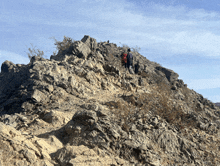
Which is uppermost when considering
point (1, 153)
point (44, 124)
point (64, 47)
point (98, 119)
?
point (64, 47)

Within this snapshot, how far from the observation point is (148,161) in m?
6.98

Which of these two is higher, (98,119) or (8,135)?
(98,119)

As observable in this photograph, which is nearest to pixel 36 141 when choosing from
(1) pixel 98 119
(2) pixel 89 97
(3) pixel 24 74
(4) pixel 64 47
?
(1) pixel 98 119

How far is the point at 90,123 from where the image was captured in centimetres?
750

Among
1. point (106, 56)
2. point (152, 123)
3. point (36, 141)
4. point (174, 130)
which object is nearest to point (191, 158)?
point (174, 130)

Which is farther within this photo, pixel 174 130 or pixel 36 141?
pixel 174 130

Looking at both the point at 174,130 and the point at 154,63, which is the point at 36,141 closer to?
the point at 174,130

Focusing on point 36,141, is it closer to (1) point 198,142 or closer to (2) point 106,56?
(1) point 198,142

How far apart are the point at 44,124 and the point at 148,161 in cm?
489

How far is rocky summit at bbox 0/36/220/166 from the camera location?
240 inches

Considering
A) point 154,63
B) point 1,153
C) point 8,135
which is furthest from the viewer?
point 154,63

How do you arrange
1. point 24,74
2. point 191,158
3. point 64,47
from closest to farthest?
point 191,158 → point 24,74 → point 64,47

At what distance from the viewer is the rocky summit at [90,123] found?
609cm

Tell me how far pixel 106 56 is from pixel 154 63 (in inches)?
395
